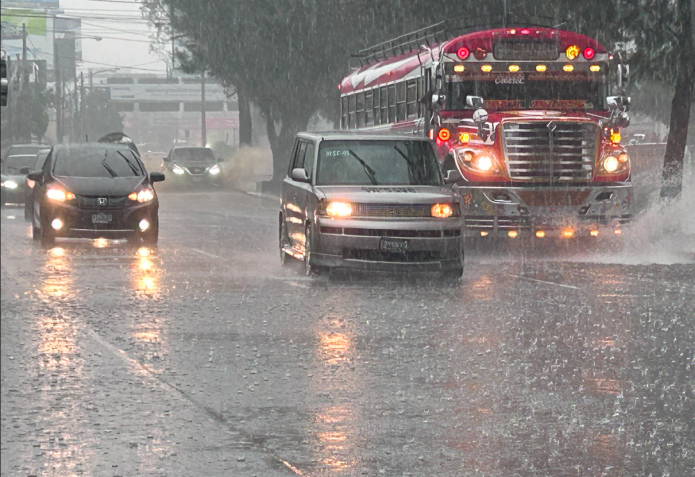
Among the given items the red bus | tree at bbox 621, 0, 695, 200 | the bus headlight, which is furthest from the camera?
tree at bbox 621, 0, 695, 200

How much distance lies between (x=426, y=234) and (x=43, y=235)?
24.8 ft

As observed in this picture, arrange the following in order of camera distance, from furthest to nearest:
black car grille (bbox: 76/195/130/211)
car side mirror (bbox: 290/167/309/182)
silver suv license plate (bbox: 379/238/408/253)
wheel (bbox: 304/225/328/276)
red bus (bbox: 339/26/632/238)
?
black car grille (bbox: 76/195/130/211), red bus (bbox: 339/26/632/238), car side mirror (bbox: 290/167/309/182), wheel (bbox: 304/225/328/276), silver suv license plate (bbox: 379/238/408/253)

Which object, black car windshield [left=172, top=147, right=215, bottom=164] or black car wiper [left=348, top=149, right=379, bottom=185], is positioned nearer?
black car wiper [left=348, top=149, right=379, bottom=185]

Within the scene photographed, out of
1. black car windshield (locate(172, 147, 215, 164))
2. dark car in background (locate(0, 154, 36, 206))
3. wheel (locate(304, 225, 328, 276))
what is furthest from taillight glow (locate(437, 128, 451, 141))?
black car windshield (locate(172, 147, 215, 164))

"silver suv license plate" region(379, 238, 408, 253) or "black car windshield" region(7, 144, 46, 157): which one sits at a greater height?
"black car windshield" region(7, 144, 46, 157)

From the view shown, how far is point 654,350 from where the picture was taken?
10.6 m

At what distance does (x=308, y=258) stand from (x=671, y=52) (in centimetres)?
1329

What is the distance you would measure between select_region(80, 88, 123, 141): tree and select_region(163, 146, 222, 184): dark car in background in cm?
10260

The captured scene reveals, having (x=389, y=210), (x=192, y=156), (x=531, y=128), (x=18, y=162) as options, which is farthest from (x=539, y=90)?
(x=192, y=156)

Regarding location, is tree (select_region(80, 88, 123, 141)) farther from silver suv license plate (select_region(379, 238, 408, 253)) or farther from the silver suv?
silver suv license plate (select_region(379, 238, 408, 253))

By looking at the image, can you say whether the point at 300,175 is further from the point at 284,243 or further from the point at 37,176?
the point at 37,176

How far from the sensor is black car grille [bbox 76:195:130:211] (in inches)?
797

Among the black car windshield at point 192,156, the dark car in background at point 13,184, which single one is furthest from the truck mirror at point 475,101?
the black car windshield at point 192,156

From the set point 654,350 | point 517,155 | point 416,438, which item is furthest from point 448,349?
→ point 517,155
